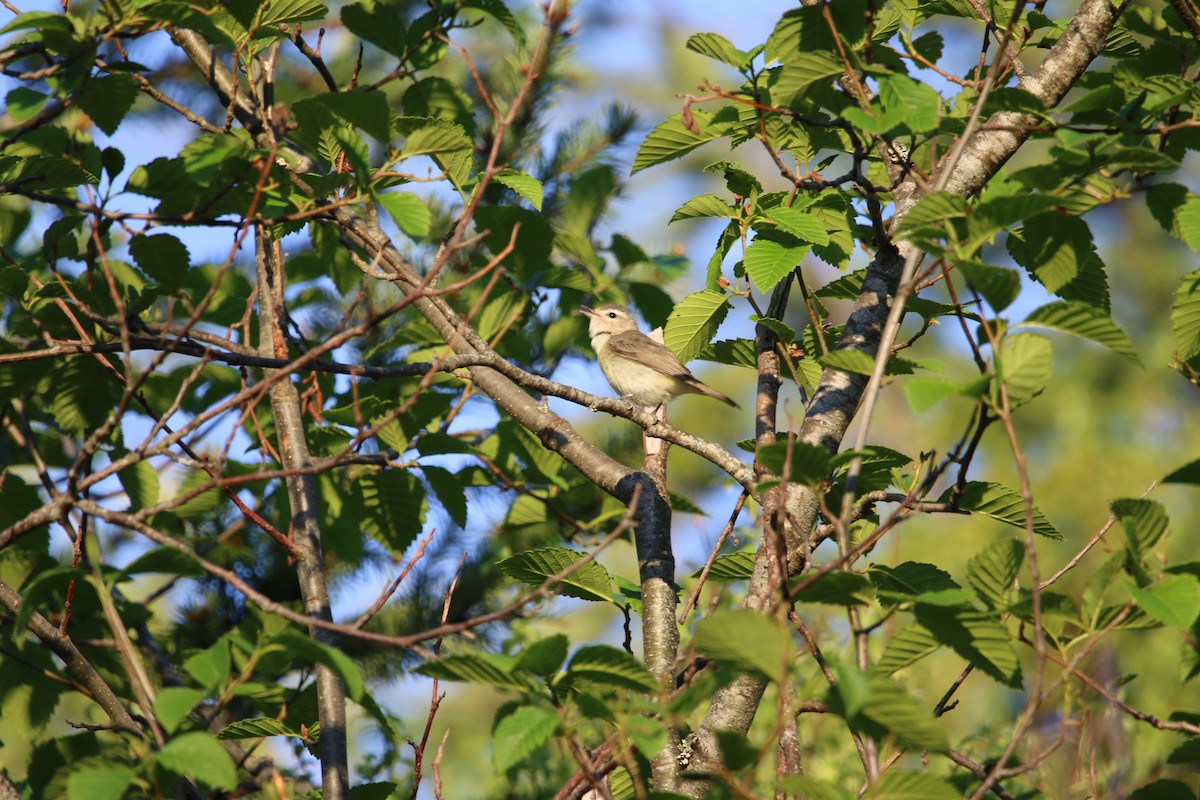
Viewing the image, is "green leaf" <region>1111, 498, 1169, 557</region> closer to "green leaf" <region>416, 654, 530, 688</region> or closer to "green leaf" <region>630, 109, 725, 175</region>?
"green leaf" <region>416, 654, 530, 688</region>

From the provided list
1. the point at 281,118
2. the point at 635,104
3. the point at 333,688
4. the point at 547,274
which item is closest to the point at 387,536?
the point at 333,688

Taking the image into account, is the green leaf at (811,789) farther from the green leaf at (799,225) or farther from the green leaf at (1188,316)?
the green leaf at (1188,316)

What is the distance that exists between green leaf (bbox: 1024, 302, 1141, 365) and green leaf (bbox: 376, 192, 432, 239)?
5.39 feet

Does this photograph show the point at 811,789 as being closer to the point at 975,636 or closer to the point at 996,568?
the point at 975,636

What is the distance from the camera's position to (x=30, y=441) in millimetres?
4094

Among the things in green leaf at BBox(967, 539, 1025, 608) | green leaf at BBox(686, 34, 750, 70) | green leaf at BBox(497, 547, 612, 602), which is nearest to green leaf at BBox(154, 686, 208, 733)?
green leaf at BBox(497, 547, 612, 602)

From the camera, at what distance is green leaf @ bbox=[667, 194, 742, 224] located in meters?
3.48

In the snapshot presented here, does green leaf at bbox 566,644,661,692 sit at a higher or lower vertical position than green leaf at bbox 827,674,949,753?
higher

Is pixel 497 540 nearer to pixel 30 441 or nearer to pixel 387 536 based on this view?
pixel 387 536

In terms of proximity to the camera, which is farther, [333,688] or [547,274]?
[547,274]

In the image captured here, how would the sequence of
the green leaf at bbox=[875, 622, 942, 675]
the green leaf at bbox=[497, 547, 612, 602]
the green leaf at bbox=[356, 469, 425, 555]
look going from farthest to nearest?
the green leaf at bbox=[356, 469, 425, 555] < the green leaf at bbox=[497, 547, 612, 602] < the green leaf at bbox=[875, 622, 942, 675]

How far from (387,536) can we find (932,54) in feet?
9.57

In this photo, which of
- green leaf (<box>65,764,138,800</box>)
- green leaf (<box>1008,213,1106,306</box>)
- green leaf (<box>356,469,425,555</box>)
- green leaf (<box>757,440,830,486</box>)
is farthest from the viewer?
green leaf (<box>356,469,425,555</box>)

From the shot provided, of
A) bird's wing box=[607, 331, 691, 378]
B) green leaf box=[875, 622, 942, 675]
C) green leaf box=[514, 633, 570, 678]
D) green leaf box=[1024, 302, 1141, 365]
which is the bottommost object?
green leaf box=[875, 622, 942, 675]
